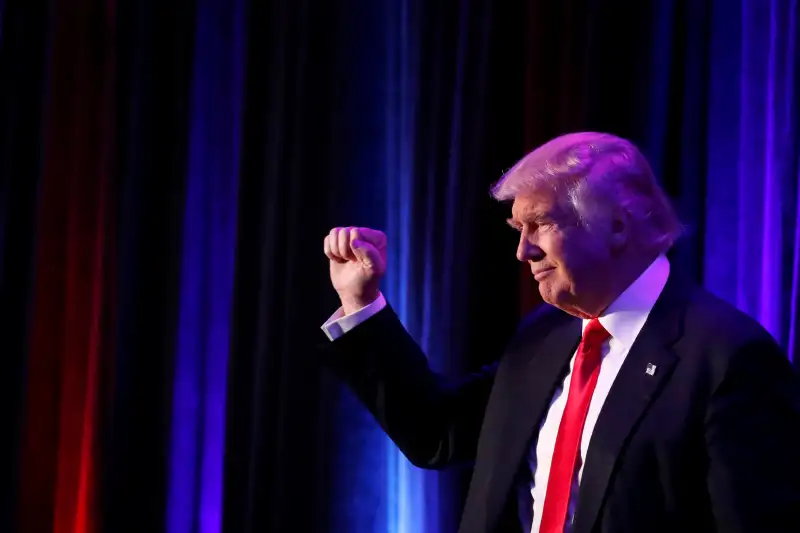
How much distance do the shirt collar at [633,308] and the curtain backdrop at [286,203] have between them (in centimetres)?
41

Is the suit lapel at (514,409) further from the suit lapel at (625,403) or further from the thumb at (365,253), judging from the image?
the thumb at (365,253)

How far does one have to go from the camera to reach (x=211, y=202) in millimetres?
2150

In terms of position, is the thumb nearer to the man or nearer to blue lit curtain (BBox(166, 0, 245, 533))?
the man

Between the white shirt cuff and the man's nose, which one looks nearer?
the man's nose

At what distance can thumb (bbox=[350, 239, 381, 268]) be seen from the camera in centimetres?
139

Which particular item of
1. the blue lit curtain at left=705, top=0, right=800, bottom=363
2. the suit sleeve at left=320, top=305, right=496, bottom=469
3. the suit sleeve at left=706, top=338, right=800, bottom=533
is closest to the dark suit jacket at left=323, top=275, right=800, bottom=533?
the suit sleeve at left=706, top=338, right=800, bottom=533

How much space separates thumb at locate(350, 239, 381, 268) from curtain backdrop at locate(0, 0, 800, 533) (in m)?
0.43

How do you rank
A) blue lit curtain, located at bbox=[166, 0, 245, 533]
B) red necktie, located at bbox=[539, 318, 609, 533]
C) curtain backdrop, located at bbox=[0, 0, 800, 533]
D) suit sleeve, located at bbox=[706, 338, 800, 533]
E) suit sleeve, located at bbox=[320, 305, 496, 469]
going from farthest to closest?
blue lit curtain, located at bbox=[166, 0, 245, 533] < curtain backdrop, located at bbox=[0, 0, 800, 533] < suit sleeve, located at bbox=[320, 305, 496, 469] < red necktie, located at bbox=[539, 318, 609, 533] < suit sleeve, located at bbox=[706, 338, 800, 533]

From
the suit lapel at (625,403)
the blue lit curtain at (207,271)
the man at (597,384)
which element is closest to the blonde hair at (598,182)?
the man at (597,384)

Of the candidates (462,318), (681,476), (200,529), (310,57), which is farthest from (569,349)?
(200,529)

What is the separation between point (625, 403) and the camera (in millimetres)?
1113

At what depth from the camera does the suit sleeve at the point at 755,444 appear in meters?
1.00

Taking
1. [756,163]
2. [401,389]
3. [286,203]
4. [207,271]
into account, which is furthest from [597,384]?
[207,271]

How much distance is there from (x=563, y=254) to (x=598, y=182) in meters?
0.12
